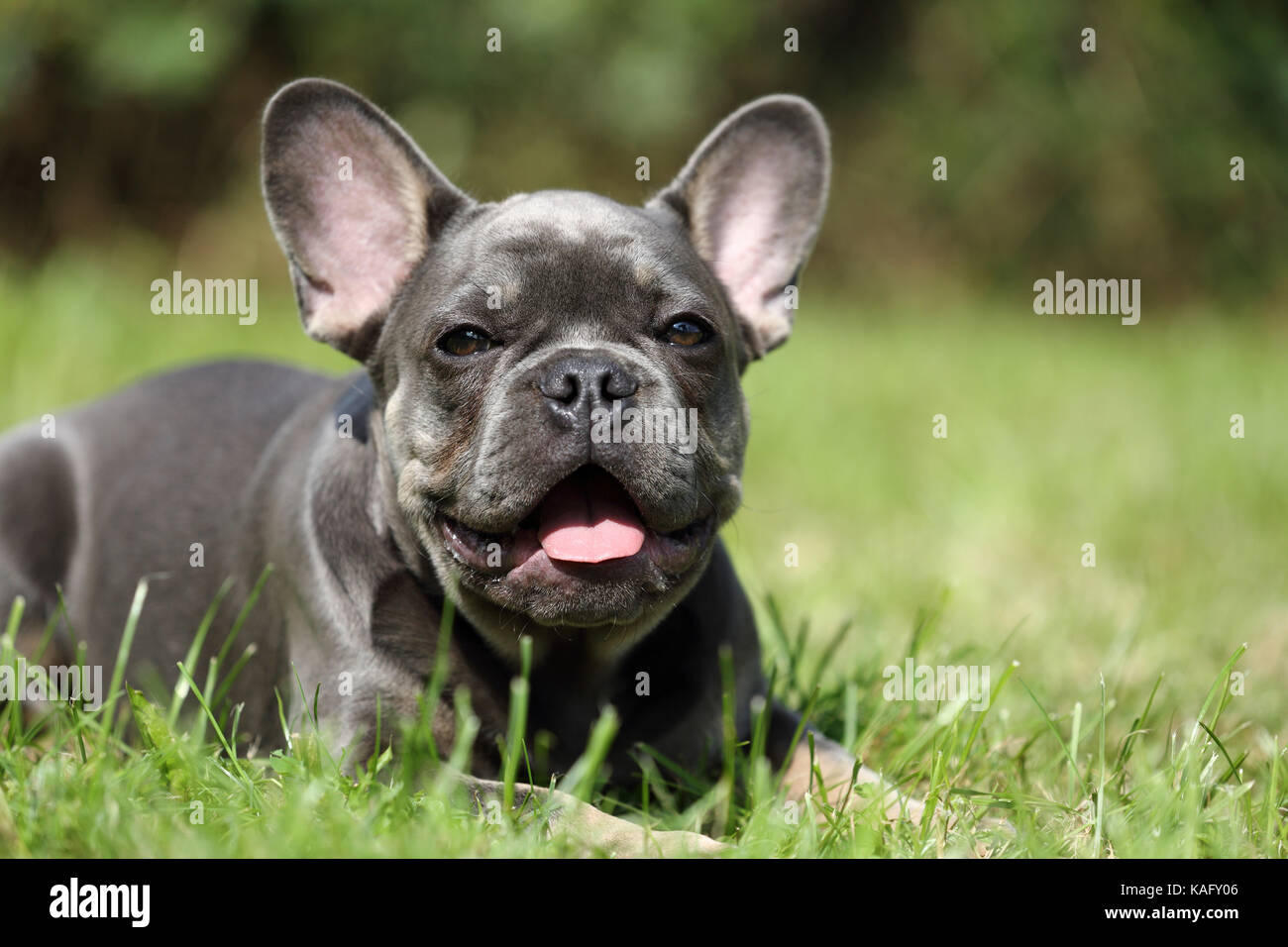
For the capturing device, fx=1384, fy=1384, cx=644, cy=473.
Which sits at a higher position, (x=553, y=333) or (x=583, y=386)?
→ (x=553, y=333)

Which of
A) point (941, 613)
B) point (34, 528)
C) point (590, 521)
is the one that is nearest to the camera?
point (590, 521)

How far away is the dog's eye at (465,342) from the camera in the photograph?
3443 mm

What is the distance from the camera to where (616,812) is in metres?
3.43

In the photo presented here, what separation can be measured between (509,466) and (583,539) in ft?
0.81

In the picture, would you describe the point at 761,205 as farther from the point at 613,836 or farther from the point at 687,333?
the point at 613,836

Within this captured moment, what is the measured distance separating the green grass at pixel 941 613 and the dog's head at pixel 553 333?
479 mm

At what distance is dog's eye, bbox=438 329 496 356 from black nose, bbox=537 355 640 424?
293 mm

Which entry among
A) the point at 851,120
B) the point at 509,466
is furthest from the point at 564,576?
the point at 851,120

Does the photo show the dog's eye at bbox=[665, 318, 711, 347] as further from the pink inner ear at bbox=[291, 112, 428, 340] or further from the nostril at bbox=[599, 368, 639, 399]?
the pink inner ear at bbox=[291, 112, 428, 340]

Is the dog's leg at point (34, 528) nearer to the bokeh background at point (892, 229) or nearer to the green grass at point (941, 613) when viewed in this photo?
the green grass at point (941, 613)

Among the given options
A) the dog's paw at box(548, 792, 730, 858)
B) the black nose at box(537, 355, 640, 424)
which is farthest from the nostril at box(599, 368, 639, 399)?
the dog's paw at box(548, 792, 730, 858)

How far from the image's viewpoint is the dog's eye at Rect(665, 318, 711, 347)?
11.6 feet

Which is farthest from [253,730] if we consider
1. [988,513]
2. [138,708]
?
[988,513]

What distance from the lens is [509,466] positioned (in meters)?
3.17
